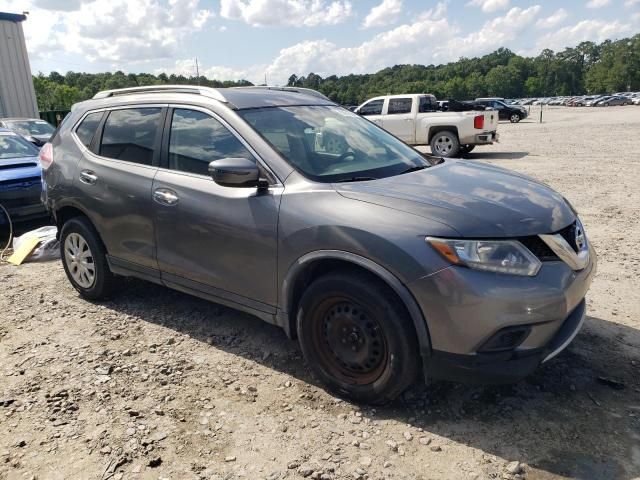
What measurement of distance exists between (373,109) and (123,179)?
12.9m

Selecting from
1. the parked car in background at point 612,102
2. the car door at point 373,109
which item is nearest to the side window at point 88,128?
the car door at point 373,109

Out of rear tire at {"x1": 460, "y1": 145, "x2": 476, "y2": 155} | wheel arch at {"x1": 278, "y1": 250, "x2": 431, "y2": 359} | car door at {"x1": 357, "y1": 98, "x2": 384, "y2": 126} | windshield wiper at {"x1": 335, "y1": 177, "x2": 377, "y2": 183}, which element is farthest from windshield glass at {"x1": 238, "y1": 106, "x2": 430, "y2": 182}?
car door at {"x1": 357, "y1": 98, "x2": 384, "y2": 126}

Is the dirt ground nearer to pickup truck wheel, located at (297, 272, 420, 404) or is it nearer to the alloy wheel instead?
pickup truck wheel, located at (297, 272, 420, 404)

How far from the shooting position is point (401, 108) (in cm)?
1531

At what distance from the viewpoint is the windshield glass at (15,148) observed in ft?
26.4

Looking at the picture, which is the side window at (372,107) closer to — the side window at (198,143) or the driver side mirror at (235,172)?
the side window at (198,143)

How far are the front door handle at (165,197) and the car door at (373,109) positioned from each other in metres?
12.5

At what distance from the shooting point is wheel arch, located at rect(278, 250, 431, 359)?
2.68 m

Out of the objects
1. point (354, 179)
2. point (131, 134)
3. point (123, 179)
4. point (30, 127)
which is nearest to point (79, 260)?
point (123, 179)

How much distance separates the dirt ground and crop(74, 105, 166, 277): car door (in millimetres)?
665

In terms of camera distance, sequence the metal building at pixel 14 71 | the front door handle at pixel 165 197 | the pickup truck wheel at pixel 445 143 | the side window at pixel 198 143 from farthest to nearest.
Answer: the metal building at pixel 14 71 < the pickup truck wheel at pixel 445 143 < the front door handle at pixel 165 197 < the side window at pixel 198 143

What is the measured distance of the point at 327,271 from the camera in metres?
3.09

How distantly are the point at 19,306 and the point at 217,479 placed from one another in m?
3.28

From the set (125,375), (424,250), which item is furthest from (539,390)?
(125,375)
